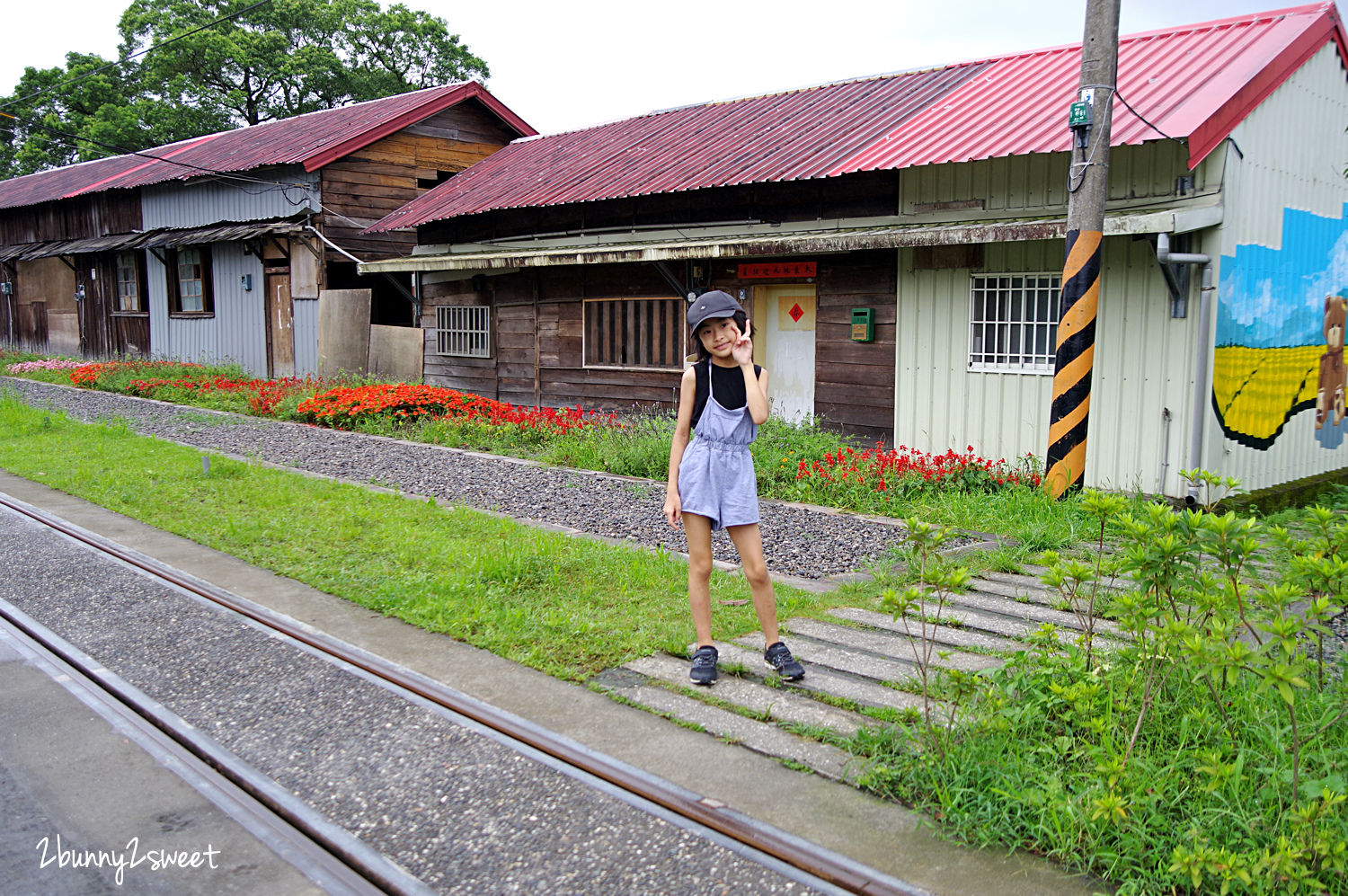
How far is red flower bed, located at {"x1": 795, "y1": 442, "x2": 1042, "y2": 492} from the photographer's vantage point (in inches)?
382

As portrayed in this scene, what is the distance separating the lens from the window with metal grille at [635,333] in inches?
569

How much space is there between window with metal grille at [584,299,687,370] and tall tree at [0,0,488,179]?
2920cm

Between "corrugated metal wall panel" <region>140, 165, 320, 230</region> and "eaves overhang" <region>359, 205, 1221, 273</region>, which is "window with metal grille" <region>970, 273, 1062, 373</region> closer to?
"eaves overhang" <region>359, 205, 1221, 273</region>

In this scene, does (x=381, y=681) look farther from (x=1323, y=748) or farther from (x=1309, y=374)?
(x=1309, y=374)

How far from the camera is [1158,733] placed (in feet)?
12.6

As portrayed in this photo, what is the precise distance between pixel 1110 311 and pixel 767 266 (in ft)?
14.9

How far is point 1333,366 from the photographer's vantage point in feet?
37.4

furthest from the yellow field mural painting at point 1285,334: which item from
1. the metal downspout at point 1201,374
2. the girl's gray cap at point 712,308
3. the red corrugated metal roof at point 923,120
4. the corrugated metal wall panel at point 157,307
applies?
the corrugated metal wall panel at point 157,307

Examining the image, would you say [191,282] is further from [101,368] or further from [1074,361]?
[1074,361]

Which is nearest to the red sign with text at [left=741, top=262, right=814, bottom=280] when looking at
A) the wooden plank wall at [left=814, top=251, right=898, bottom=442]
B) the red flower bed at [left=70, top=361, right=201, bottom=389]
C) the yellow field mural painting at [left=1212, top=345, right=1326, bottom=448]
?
the wooden plank wall at [left=814, top=251, right=898, bottom=442]

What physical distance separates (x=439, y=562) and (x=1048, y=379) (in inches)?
253

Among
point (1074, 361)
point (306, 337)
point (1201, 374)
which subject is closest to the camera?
point (1074, 361)

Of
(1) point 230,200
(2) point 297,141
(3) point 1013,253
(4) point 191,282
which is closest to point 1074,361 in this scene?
(3) point 1013,253

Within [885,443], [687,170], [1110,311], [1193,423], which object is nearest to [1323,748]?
[1193,423]
